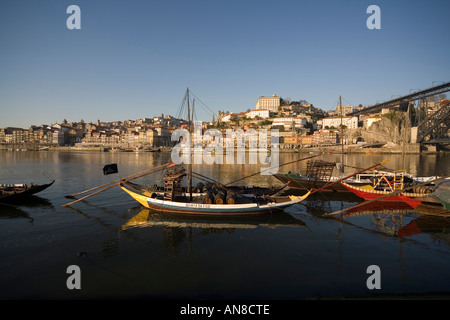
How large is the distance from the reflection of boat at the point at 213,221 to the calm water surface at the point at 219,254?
6 cm

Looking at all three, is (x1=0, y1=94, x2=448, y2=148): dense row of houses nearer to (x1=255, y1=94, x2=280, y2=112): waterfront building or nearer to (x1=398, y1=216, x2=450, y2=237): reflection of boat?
(x1=255, y1=94, x2=280, y2=112): waterfront building

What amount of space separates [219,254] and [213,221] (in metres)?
4.66

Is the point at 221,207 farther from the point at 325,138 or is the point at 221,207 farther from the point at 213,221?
the point at 325,138

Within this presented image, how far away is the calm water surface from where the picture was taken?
857cm

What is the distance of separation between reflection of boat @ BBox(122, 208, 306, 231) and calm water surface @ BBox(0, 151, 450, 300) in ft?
0.21

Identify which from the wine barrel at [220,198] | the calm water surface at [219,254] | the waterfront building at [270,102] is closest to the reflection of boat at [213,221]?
the calm water surface at [219,254]

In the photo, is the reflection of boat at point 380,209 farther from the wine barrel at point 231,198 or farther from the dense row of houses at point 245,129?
the dense row of houses at point 245,129

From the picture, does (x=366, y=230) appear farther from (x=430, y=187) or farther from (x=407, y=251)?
(x=430, y=187)

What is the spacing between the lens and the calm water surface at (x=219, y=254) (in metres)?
8.57

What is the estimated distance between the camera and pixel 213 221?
51.9 feet

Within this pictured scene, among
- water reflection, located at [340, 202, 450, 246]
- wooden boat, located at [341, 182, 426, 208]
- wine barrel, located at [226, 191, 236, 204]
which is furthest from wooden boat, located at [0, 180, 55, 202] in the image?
wooden boat, located at [341, 182, 426, 208]

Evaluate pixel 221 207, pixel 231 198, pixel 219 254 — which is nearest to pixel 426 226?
pixel 231 198

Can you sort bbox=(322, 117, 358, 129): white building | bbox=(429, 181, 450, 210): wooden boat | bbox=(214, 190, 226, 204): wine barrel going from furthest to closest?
bbox=(322, 117, 358, 129): white building < bbox=(214, 190, 226, 204): wine barrel < bbox=(429, 181, 450, 210): wooden boat
